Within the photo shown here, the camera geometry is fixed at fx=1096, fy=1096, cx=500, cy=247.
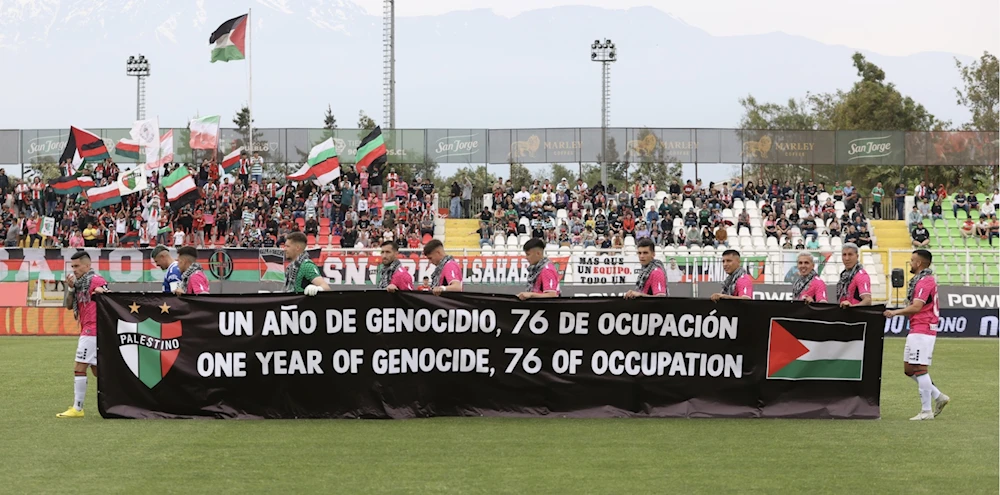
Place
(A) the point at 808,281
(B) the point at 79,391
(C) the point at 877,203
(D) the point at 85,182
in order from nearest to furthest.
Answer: (B) the point at 79,391 < (A) the point at 808,281 < (D) the point at 85,182 < (C) the point at 877,203

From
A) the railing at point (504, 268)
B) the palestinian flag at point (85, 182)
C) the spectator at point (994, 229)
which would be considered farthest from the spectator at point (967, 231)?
the palestinian flag at point (85, 182)

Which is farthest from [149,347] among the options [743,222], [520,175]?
[520,175]

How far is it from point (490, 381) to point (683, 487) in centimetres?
422

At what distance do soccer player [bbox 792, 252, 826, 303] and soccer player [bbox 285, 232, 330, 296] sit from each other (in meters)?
5.44

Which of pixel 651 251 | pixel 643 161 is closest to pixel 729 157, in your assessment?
pixel 643 161

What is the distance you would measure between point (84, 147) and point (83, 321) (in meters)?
27.4

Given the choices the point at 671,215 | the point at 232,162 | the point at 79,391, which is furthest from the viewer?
the point at 232,162

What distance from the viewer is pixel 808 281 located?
13.0 meters

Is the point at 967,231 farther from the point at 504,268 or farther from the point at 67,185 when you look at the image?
the point at 67,185

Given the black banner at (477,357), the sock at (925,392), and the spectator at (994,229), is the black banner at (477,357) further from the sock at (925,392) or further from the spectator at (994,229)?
the spectator at (994,229)

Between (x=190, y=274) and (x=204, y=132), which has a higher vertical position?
(x=204, y=132)

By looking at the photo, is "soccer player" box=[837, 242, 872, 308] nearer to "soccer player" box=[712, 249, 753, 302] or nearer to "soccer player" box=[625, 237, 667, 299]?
"soccer player" box=[712, 249, 753, 302]

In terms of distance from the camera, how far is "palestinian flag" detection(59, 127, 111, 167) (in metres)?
37.7

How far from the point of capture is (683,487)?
318 inches
